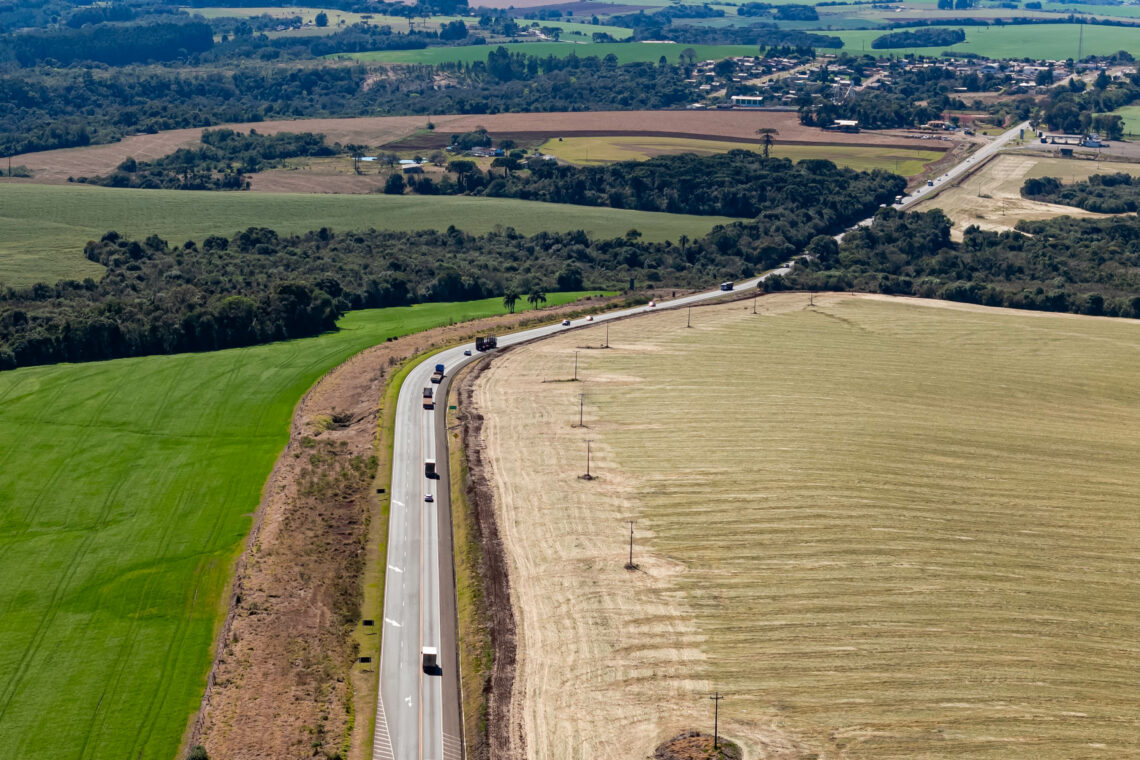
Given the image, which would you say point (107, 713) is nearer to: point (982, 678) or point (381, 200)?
point (982, 678)

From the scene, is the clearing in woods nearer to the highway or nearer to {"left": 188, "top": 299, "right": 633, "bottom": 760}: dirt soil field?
the highway

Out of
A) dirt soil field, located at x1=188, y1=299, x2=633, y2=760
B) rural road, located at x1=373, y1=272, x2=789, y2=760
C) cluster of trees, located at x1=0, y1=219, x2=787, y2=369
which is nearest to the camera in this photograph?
rural road, located at x1=373, y1=272, x2=789, y2=760

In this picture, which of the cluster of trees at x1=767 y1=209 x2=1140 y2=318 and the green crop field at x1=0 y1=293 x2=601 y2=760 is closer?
the green crop field at x1=0 y1=293 x2=601 y2=760

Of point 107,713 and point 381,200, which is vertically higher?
point 381,200

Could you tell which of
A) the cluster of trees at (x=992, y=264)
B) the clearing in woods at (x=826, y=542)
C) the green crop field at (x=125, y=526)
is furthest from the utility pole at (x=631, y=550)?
the cluster of trees at (x=992, y=264)

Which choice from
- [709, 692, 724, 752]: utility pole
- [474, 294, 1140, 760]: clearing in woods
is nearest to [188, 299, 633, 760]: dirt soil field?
[474, 294, 1140, 760]: clearing in woods

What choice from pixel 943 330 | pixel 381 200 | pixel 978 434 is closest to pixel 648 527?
pixel 978 434
